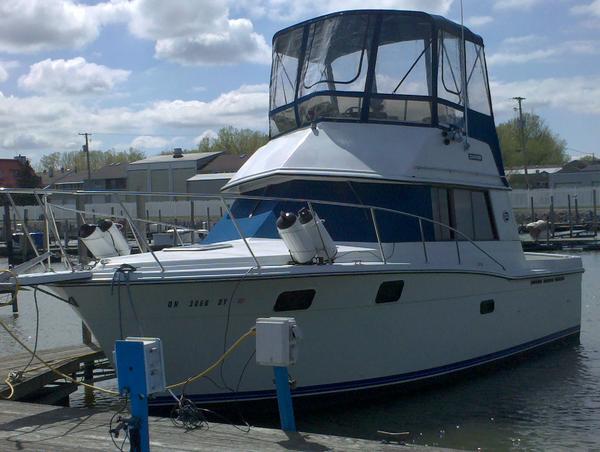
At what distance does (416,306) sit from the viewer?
9.81m

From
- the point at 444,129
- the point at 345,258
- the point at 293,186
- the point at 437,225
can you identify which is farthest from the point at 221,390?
the point at 444,129

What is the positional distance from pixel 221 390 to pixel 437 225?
12.2ft

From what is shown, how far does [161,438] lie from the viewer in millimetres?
6590

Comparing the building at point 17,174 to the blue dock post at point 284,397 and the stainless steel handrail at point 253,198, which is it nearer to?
the stainless steel handrail at point 253,198

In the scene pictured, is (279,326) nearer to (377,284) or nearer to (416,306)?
(377,284)

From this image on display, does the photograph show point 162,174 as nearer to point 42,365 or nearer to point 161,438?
point 42,365

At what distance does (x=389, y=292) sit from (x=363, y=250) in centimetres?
59

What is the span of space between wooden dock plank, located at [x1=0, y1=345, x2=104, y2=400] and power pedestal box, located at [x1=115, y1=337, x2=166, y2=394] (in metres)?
3.77

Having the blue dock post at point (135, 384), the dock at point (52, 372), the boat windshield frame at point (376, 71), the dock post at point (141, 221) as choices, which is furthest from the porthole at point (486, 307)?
the blue dock post at point (135, 384)

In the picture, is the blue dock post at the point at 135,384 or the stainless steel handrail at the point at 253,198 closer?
the blue dock post at the point at 135,384

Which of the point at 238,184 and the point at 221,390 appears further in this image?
the point at 238,184

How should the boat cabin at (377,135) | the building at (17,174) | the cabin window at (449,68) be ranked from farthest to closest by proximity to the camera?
the building at (17,174)
the cabin window at (449,68)
the boat cabin at (377,135)

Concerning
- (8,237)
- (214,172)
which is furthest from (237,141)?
(8,237)

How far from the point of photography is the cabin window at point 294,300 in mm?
8719
